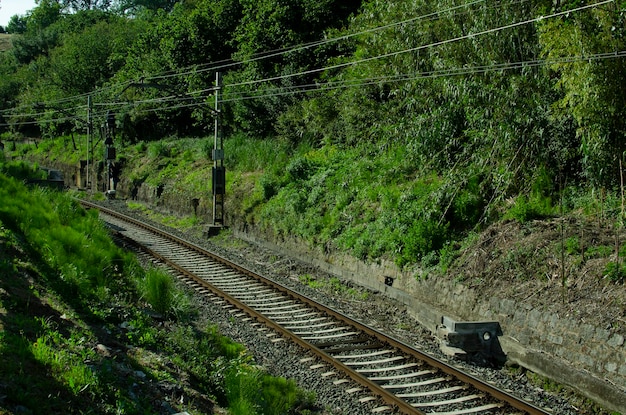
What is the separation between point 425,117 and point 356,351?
8216 millimetres

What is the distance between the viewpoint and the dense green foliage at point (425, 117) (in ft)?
38.8

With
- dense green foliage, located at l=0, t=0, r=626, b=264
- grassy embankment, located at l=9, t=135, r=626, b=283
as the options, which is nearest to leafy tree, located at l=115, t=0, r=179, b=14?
dense green foliage, located at l=0, t=0, r=626, b=264

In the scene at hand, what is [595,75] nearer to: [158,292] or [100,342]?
[158,292]

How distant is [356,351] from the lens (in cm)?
1080

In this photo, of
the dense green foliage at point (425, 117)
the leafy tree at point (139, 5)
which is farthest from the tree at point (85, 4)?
the dense green foliage at point (425, 117)

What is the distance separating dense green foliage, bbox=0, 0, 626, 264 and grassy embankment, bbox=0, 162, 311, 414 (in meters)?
6.36

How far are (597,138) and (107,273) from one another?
989cm

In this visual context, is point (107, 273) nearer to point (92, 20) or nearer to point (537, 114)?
point (537, 114)

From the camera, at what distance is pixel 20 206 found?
14617 millimetres

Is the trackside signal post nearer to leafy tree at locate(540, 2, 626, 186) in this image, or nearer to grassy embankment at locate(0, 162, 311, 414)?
grassy embankment at locate(0, 162, 311, 414)

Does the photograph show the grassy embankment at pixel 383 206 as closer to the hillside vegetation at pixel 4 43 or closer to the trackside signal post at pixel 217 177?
the trackside signal post at pixel 217 177

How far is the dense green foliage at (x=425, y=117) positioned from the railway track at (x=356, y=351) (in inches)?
124

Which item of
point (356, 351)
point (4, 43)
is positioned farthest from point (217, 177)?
point (4, 43)

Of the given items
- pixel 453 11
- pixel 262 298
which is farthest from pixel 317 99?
pixel 262 298
